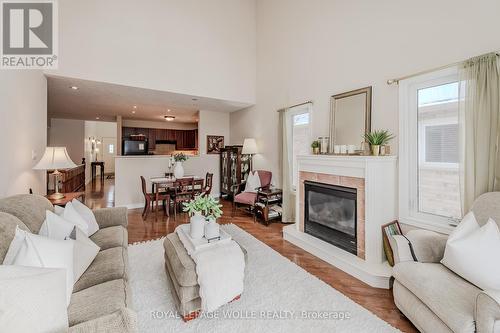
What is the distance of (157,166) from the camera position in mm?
5797

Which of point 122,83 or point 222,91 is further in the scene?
point 222,91

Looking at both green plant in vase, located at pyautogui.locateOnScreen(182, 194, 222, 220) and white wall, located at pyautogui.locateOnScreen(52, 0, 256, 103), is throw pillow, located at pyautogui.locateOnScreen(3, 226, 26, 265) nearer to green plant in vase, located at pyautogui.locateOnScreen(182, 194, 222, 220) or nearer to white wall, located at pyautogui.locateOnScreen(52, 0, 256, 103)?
green plant in vase, located at pyautogui.locateOnScreen(182, 194, 222, 220)

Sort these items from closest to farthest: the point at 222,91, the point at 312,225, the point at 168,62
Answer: the point at 312,225 < the point at 168,62 < the point at 222,91

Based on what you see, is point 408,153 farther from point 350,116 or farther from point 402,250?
→ point 402,250

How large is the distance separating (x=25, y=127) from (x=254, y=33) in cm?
508

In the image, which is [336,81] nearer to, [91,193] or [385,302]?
[385,302]

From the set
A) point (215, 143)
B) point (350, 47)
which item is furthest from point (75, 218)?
point (215, 143)

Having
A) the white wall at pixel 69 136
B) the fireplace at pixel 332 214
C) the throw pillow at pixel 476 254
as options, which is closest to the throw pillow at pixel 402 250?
the throw pillow at pixel 476 254

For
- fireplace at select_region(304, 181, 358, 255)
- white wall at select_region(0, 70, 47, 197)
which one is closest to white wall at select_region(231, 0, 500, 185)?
fireplace at select_region(304, 181, 358, 255)

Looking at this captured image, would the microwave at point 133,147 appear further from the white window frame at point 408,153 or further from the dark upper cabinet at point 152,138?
the white window frame at point 408,153

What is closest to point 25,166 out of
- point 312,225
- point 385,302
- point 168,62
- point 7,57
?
point 7,57

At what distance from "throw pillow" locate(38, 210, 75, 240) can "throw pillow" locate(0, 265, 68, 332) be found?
2.75 ft

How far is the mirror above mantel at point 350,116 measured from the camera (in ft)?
9.96

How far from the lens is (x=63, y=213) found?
2.13 meters
